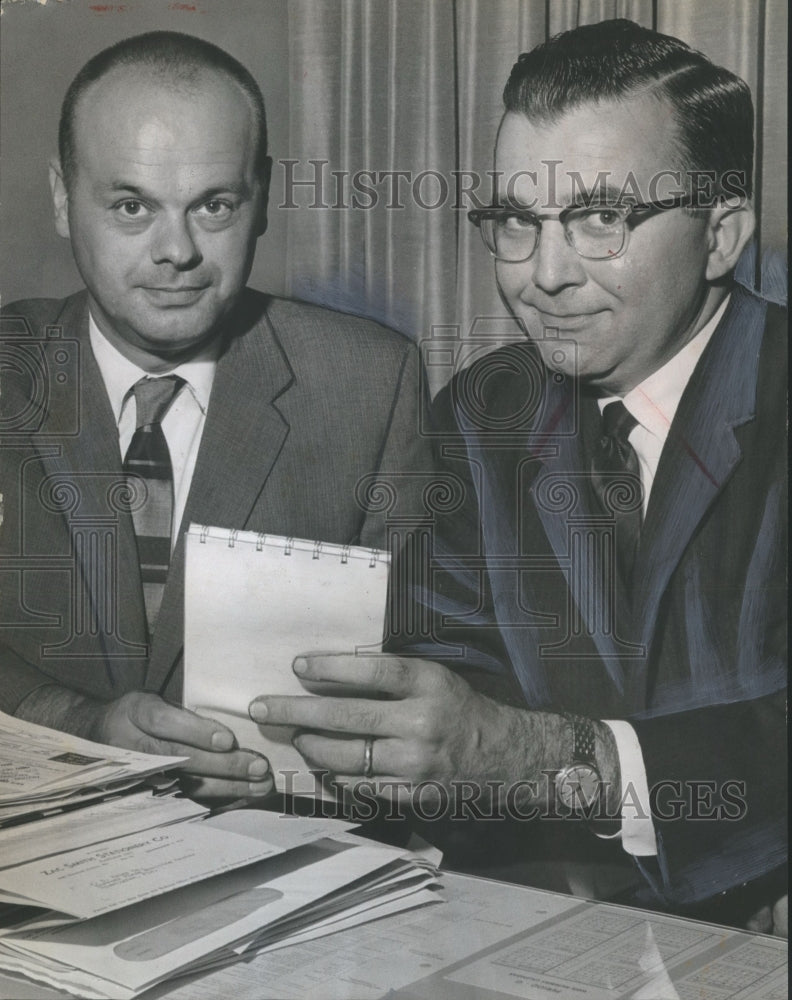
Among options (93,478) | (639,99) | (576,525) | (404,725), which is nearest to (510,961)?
(404,725)

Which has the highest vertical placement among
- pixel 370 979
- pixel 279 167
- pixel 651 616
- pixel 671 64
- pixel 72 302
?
pixel 671 64

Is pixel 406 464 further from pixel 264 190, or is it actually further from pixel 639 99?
pixel 639 99

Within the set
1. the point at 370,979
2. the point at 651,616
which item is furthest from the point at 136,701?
the point at 651,616

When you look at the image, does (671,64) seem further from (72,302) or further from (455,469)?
(72,302)

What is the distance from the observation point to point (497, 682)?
82.0 inches

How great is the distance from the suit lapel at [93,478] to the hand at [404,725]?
306 millimetres

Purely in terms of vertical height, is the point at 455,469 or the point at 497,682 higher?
the point at 455,469

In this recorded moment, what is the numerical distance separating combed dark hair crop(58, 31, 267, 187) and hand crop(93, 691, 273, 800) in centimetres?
101

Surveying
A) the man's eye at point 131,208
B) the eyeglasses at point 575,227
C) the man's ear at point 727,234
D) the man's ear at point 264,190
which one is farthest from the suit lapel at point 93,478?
the man's ear at point 727,234

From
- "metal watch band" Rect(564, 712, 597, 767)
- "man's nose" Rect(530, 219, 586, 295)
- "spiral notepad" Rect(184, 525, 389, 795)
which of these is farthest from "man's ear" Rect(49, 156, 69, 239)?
"metal watch band" Rect(564, 712, 597, 767)

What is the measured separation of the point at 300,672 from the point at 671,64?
127cm

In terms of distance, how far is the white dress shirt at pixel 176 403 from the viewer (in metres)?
2.09

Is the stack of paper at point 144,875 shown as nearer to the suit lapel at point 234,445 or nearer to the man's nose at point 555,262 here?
the suit lapel at point 234,445

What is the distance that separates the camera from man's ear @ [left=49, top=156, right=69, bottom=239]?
2.04 meters
